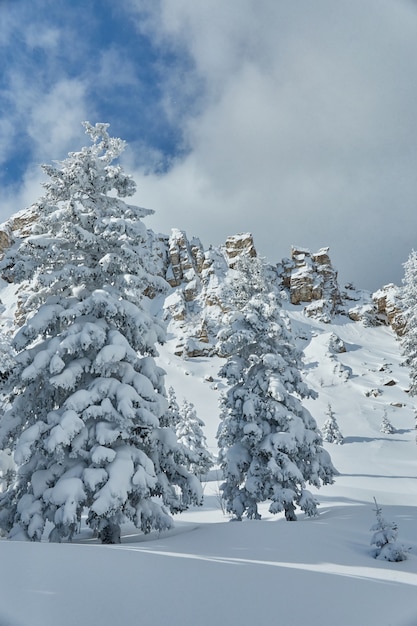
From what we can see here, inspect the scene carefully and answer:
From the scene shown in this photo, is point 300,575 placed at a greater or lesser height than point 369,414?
lesser

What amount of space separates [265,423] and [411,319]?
12.4 m

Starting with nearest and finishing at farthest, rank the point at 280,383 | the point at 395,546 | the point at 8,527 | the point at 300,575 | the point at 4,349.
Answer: the point at 300,575 < the point at 395,546 < the point at 8,527 < the point at 280,383 < the point at 4,349

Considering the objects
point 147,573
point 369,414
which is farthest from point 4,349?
point 369,414

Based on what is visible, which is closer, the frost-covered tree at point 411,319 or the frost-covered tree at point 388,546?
the frost-covered tree at point 388,546

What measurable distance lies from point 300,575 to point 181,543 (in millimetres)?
2864

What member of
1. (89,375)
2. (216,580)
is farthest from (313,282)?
(216,580)

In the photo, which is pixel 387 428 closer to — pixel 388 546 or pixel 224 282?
pixel 388 546

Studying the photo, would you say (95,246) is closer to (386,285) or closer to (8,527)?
(8,527)

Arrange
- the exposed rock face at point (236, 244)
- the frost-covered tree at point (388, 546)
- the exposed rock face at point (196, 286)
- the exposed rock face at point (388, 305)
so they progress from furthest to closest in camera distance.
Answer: the exposed rock face at point (236, 244), the exposed rock face at point (388, 305), the exposed rock face at point (196, 286), the frost-covered tree at point (388, 546)

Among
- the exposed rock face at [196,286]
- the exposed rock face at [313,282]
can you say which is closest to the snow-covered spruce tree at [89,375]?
the exposed rock face at [196,286]

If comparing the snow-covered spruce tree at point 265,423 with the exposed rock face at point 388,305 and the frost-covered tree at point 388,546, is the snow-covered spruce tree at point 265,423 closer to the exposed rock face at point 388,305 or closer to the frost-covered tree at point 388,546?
the frost-covered tree at point 388,546

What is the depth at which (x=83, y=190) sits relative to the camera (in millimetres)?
11984

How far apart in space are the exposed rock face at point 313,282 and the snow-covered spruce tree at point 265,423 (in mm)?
123557

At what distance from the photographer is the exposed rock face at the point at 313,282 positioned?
14312cm
